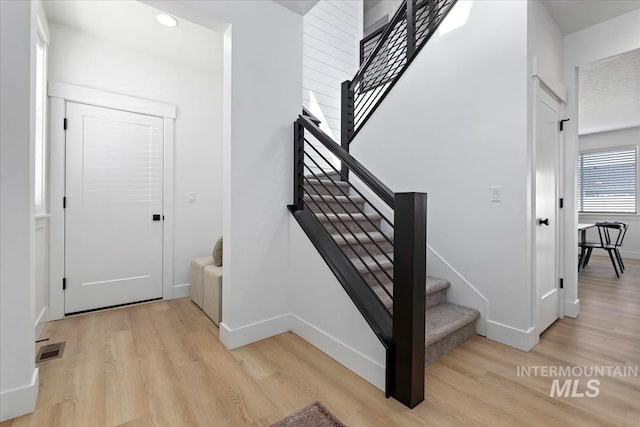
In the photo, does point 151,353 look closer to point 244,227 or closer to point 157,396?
point 157,396

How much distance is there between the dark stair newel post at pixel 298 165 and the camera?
239cm

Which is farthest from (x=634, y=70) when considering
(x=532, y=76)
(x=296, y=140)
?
(x=296, y=140)

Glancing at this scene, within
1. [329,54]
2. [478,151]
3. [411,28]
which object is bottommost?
[478,151]

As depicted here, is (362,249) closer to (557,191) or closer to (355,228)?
(355,228)

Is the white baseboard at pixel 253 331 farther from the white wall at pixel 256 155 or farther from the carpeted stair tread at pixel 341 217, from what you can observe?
the carpeted stair tread at pixel 341 217

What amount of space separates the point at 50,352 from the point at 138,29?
109 inches

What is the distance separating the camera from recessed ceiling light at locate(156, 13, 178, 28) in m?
2.50

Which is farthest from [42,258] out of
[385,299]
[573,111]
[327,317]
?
[573,111]

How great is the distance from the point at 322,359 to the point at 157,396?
0.98 meters

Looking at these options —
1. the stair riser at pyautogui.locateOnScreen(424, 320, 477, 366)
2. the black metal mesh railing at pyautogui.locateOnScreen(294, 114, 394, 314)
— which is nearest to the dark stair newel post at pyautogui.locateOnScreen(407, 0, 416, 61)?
the black metal mesh railing at pyautogui.locateOnScreen(294, 114, 394, 314)

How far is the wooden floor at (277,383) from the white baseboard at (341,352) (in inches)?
2.0

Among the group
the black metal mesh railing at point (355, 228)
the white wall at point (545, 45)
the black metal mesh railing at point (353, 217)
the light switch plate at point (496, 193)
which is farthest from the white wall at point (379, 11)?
the light switch plate at point (496, 193)

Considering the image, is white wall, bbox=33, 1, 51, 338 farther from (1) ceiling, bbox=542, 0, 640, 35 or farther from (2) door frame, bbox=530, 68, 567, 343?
(1) ceiling, bbox=542, 0, 640, 35

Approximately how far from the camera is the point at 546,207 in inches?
96.4
